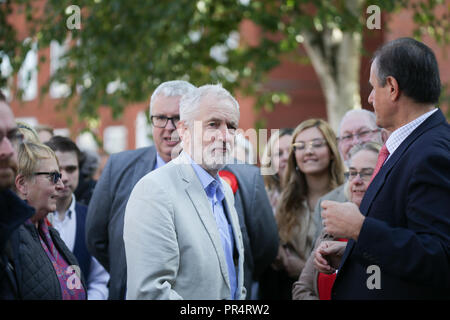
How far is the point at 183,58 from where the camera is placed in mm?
9328

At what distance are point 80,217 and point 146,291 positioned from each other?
2.10 meters

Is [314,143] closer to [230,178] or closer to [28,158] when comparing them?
[230,178]

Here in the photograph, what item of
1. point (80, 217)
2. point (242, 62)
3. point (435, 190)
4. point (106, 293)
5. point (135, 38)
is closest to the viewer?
point (435, 190)

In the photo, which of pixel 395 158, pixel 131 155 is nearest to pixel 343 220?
pixel 395 158

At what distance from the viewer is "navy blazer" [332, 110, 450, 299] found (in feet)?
7.22

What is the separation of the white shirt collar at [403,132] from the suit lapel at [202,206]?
0.93 meters

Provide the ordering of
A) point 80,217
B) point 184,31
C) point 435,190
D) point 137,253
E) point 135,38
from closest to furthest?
point 435,190, point 137,253, point 80,217, point 184,31, point 135,38

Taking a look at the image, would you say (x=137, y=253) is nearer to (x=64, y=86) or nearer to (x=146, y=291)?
(x=146, y=291)

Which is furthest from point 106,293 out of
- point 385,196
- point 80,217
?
point 385,196

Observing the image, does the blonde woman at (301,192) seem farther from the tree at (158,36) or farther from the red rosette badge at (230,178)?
the tree at (158,36)

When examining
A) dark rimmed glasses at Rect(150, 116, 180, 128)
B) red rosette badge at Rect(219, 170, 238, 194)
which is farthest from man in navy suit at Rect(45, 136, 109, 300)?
red rosette badge at Rect(219, 170, 238, 194)

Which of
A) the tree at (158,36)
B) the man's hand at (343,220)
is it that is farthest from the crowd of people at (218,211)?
the tree at (158,36)

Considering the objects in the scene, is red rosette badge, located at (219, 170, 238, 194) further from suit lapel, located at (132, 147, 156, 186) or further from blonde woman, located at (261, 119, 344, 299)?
blonde woman, located at (261, 119, 344, 299)

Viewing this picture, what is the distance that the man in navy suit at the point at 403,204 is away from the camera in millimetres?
2209
